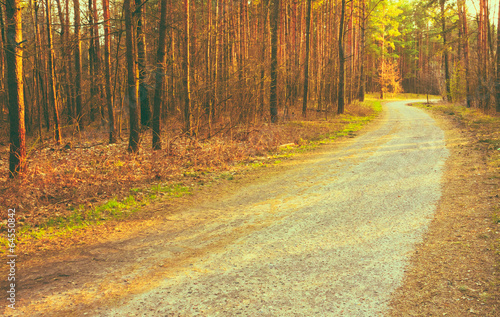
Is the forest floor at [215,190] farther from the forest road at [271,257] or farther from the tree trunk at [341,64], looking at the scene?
the tree trunk at [341,64]

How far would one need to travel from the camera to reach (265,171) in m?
9.85

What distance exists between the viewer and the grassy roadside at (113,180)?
587 cm

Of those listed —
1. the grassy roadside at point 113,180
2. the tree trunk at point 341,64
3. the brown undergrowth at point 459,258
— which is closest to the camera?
the brown undergrowth at point 459,258

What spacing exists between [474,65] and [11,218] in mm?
26709

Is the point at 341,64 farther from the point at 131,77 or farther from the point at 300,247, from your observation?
the point at 300,247

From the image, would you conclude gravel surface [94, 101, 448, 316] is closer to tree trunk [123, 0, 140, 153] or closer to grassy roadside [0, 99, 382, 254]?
grassy roadside [0, 99, 382, 254]

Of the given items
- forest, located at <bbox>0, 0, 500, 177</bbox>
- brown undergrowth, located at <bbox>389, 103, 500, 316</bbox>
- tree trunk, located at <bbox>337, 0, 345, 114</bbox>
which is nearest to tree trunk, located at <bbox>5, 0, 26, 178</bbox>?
forest, located at <bbox>0, 0, 500, 177</bbox>

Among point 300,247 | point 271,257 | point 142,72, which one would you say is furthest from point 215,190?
point 142,72

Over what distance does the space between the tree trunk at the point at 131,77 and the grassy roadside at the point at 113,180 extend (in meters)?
0.62

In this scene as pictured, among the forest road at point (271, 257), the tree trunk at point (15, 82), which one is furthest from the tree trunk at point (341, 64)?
the tree trunk at point (15, 82)

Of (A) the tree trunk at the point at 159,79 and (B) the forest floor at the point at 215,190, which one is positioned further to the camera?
(A) the tree trunk at the point at 159,79

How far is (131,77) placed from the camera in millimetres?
11078

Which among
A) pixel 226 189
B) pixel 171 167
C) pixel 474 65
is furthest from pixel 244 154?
pixel 474 65

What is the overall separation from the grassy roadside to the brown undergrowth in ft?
15.6
